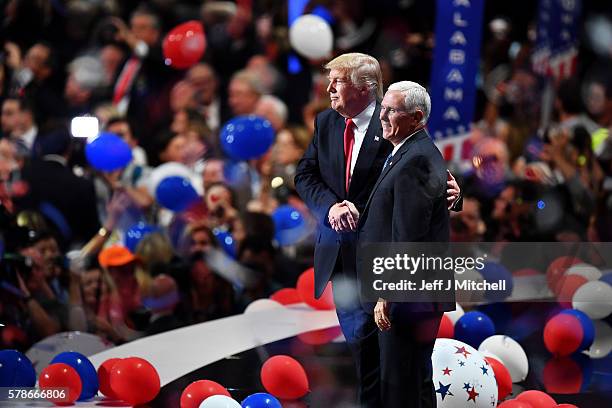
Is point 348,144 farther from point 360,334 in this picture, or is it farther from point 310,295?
point 310,295

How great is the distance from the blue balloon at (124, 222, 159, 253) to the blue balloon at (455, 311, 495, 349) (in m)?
2.00

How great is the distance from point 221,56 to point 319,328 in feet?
8.67

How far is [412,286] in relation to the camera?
172 inches

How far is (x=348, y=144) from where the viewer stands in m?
4.66

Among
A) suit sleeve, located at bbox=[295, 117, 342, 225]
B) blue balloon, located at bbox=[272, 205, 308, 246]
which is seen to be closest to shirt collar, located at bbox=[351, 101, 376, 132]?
suit sleeve, located at bbox=[295, 117, 342, 225]

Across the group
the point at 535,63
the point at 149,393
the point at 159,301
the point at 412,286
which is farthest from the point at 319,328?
the point at 535,63

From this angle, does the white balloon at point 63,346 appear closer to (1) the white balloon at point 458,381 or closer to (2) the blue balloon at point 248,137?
(2) the blue balloon at point 248,137

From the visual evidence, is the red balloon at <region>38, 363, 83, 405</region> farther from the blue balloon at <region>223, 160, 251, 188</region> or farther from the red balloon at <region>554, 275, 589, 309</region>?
the blue balloon at <region>223, 160, 251, 188</region>

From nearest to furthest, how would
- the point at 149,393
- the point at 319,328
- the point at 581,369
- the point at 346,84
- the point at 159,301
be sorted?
the point at 346,84 < the point at 149,393 < the point at 581,369 < the point at 319,328 < the point at 159,301

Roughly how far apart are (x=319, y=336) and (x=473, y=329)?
80 centimetres

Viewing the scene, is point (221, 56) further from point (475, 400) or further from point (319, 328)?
point (475, 400)

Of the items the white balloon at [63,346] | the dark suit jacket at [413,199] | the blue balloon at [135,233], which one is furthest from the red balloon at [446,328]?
the blue balloon at [135,233]

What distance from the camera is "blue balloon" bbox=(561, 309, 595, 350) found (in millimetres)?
→ 6000

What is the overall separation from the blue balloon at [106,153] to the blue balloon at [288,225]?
3.11 ft
